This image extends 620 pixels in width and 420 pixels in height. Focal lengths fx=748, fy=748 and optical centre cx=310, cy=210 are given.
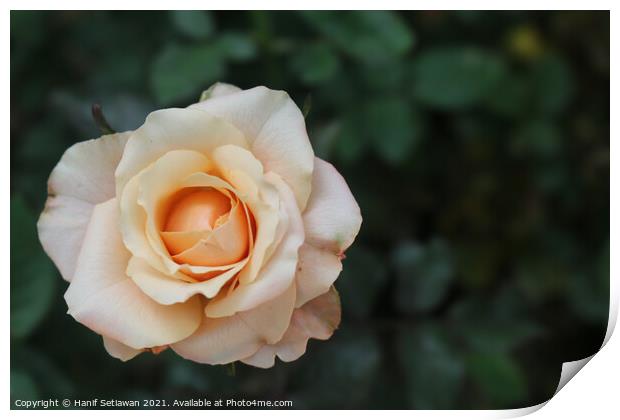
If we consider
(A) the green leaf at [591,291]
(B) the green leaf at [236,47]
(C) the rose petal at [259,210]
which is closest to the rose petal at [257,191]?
(C) the rose petal at [259,210]

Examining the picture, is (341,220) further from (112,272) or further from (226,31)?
(226,31)

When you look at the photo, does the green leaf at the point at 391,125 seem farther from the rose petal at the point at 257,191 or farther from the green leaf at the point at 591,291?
the rose petal at the point at 257,191

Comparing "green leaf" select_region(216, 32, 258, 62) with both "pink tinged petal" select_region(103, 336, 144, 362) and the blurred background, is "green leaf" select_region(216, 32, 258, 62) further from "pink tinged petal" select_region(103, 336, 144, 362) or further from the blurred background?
"pink tinged petal" select_region(103, 336, 144, 362)

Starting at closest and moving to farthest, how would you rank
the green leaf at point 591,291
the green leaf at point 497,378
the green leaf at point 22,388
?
the green leaf at point 22,388, the green leaf at point 497,378, the green leaf at point 591,291

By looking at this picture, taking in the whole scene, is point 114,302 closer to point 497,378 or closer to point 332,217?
point 332,217

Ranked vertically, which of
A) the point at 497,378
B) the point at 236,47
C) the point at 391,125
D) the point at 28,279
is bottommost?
the point at 497,378

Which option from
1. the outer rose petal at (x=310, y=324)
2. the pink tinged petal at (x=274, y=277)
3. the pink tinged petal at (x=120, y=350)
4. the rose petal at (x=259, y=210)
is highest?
the rose petal at (x=259, y=210)

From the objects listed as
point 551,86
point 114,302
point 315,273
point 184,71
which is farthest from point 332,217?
point 551,86
